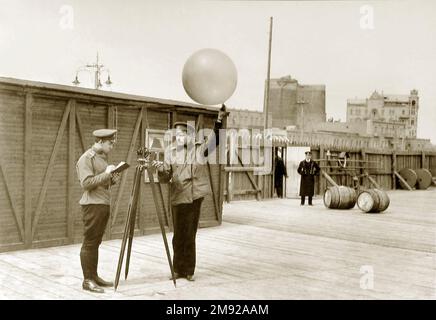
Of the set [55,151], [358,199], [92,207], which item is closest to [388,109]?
[358,199]

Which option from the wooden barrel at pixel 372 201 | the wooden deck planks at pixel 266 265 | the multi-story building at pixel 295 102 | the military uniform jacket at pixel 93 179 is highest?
the multi-story building at pixel 295 102

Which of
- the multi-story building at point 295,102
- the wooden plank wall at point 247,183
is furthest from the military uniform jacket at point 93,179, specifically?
the multi-story building at point 295,102

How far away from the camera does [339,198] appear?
17.0 m

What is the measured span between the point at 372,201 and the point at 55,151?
32.7 feet

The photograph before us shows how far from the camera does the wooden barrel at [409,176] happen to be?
2827cm

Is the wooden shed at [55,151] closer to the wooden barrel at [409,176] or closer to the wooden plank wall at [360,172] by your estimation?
the wooden plank wall at [360,172]

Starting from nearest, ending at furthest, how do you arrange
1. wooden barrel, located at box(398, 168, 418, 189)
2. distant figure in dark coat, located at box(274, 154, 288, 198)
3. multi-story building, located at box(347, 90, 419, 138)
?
1. distant figure in dark coat, located at box(274, 154, 288, 198)
2. wooden barrel, located at box(398, 168, 418, 189)
3. multi-story building, located at box(347, 90, 419, 138)

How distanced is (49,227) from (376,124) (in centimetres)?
8237

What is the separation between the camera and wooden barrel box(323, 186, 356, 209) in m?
17.0

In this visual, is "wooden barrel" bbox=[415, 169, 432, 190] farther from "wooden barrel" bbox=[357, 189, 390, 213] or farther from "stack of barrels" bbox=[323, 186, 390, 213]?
"wooden barrel" bbox=[357, 189, 390, 213]

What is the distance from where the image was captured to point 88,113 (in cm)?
1016

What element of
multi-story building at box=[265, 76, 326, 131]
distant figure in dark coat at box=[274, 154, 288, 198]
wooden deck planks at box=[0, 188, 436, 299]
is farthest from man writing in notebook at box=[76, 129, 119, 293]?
multi-story building at box=[265, 76, 326, 131]

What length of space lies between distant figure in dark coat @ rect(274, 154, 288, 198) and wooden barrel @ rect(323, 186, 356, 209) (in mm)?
3717

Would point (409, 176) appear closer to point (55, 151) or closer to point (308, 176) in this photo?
point (308, 176)
